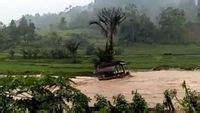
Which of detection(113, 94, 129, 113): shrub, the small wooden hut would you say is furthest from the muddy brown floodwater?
detection(113, 94, 129, 113): shrub

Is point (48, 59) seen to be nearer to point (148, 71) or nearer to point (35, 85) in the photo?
point (148, 71)

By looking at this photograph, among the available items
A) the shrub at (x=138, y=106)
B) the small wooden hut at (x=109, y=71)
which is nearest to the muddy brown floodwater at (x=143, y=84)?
the small wooden hut at (x=109, y=71)

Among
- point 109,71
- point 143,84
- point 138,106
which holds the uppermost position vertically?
point 138,106

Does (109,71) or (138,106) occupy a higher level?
(138,106)

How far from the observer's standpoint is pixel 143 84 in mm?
33594

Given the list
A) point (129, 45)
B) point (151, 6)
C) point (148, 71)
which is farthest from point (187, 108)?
point (151, 6)

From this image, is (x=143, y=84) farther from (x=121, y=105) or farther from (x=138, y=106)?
(x=121, y=105)

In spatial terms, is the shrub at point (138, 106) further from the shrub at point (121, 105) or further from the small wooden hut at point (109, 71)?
the small wooden hut at point (109, 71)

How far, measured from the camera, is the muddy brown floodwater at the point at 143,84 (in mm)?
29055

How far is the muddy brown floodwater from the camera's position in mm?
29055

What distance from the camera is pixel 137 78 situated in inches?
1464

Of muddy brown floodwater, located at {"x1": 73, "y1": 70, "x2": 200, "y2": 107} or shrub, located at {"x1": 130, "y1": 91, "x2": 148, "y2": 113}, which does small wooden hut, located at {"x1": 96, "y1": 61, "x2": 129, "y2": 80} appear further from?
shrub, located at {"x1": 130, "y1": 91, "x2": 148, "y2": 113}

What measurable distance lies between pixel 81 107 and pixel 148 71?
35791mm

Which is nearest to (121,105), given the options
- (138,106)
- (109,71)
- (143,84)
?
(138,106)
